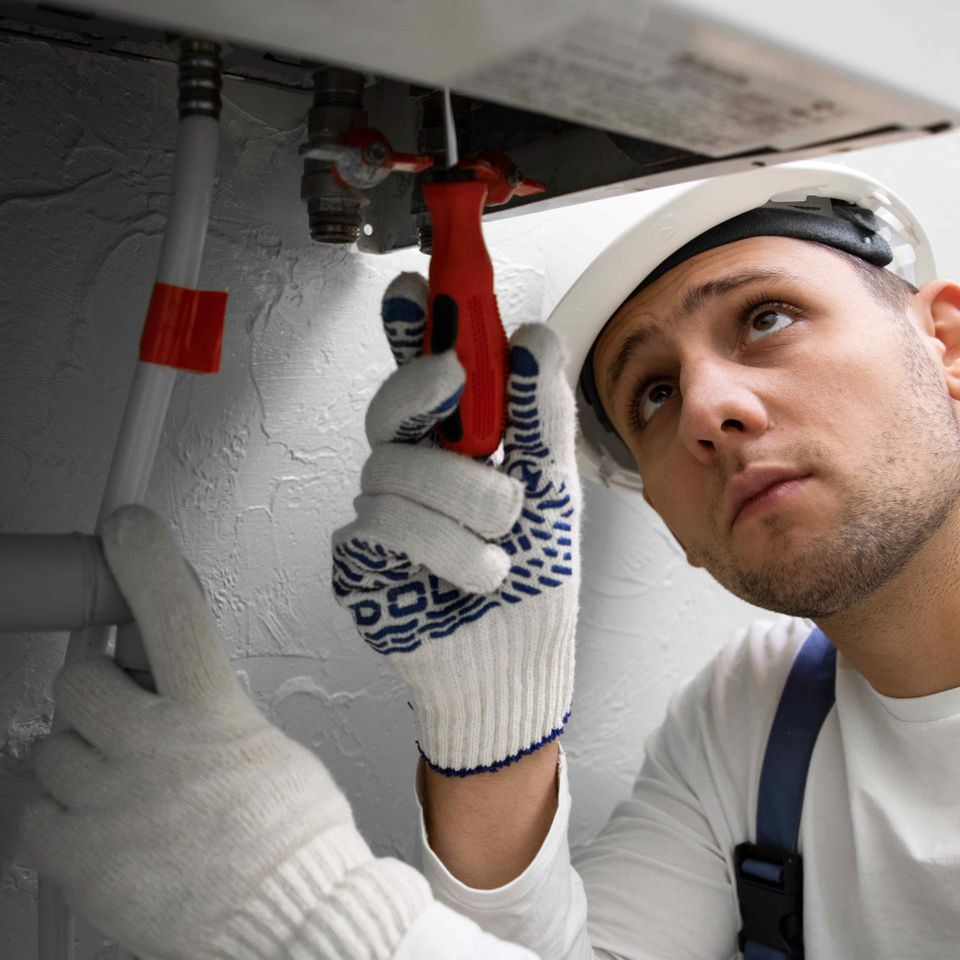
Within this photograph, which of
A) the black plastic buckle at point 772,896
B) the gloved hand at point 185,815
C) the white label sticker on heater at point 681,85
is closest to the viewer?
the white label sticker on heater at point 681,85

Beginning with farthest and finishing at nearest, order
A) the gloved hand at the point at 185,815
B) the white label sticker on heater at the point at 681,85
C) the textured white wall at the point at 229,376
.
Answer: the textured white wall at the point at 229,376, the gloved hand at the point at 185,815, the white label sticker on heater at the point at 681,85

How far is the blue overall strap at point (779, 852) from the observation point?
34.7 inches

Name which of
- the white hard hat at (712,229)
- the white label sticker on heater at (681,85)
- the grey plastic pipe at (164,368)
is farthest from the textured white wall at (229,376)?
the white label sticker on heater at (681,85)

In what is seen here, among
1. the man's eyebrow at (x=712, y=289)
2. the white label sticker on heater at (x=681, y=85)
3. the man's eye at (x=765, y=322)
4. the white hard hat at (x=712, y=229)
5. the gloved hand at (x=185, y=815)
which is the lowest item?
the gloved hand at (x=185, y=815)

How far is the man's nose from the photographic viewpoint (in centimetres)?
75

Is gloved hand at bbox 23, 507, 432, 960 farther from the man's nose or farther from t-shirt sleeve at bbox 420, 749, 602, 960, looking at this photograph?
the man's nose

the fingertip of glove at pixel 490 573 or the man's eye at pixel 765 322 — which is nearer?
the fingertip of glove at pixel 490 573

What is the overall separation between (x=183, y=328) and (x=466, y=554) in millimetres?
208

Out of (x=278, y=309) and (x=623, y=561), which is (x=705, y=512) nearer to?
(x=623, y=561)

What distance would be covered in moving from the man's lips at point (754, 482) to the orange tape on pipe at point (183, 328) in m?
0.43

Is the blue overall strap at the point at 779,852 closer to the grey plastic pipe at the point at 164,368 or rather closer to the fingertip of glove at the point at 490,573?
the fingertip of glove at the point at 490,573

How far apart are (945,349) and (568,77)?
654 mm

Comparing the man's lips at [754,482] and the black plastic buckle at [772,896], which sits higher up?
the man's lips at [754,482]

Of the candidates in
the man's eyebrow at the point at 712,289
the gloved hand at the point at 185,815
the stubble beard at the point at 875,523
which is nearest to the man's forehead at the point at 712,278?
the man's eyebrow at the point at 712,289
